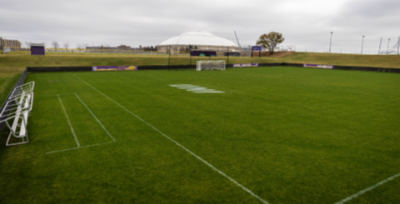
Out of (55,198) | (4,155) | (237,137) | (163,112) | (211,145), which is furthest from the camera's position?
(163,112)

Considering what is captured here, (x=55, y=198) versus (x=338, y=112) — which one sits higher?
(x=338, y=112)

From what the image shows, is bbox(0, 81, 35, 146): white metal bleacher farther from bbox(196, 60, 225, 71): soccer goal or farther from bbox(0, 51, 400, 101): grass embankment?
bbox(196, 60, 225, 71): soccer goal

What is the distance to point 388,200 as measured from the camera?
538 cm

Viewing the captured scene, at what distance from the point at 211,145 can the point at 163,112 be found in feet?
16.6

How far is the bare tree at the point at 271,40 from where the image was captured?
92.8 m

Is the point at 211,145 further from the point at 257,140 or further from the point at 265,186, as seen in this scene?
the point at 265,186

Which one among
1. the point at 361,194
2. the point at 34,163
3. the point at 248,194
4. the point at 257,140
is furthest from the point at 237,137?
the point at 34,163

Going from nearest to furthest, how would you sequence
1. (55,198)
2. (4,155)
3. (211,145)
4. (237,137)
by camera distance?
(55,198), (4,155), (211,145), (237,137)

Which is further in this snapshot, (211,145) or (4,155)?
(211,145)

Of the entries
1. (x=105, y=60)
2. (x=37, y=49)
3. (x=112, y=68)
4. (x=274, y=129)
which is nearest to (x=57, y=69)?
(x=112, y=68)

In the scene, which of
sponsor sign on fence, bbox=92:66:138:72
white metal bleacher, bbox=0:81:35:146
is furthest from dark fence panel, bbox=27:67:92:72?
white metal bleacher, bbox=0:81:35:146

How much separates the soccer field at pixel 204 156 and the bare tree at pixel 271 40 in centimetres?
8557

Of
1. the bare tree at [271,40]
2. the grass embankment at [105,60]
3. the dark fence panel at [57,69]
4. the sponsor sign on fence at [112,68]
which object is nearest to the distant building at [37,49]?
the grass embankment at [105,60]

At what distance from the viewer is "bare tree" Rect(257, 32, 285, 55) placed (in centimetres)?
9281
